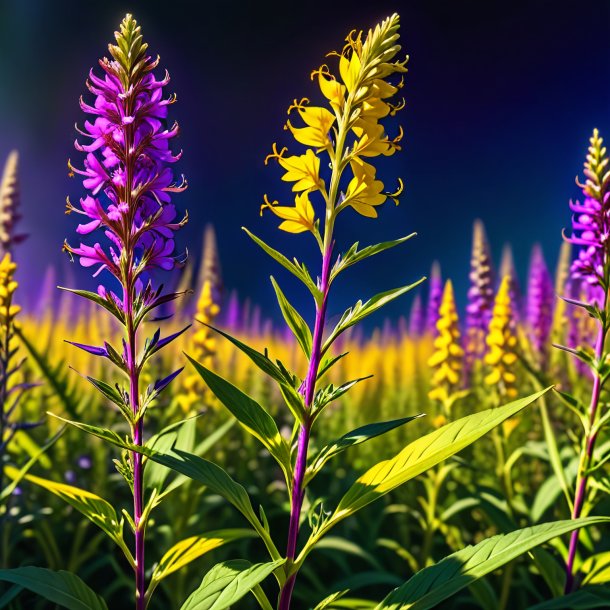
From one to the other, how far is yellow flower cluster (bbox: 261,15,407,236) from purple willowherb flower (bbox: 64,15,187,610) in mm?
164

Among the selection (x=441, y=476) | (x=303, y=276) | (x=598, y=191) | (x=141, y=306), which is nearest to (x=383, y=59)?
(x=303, y=276)

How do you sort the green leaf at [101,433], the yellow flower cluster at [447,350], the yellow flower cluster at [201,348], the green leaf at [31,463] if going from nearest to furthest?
the green leaf at [101,433] → the green leaf at [31,463] → the yellow flower cluster at [447,350] → the yellow flower cluster at [201,348]

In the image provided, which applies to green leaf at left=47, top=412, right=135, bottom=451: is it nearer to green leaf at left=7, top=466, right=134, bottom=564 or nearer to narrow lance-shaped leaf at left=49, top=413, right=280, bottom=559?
narrow lance-shaped leaf at left=49, top=413, right=280, bottom=559

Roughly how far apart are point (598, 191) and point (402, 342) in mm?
1929

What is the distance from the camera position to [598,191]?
140 centimetres

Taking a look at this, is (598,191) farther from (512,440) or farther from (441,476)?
(512,440)

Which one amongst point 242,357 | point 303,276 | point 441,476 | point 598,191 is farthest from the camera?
point 242,357

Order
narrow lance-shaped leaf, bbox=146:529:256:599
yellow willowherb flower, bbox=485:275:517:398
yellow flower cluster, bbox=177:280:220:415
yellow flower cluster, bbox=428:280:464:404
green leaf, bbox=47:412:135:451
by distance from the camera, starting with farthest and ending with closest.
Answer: yellow flower cluster, bbox=177:280:220:415
yellow flower cluster, bbox=428:280:464:404
yellow willowherb flower, bbox=485:275:517:398
narrow lance-shaped leaf, bbox=146:529:256:599
green leaf, bbox=47:412:135:451

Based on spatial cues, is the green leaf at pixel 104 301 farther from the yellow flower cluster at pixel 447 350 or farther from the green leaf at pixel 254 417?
the yellow flower cluster at pixel 447 350

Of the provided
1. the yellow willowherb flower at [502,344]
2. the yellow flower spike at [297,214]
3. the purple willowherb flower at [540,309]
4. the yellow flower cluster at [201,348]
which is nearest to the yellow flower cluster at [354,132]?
the yellow flower spike at [297,214]

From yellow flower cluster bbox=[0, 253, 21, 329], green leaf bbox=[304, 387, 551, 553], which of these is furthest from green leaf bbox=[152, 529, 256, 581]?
yellow flower cluster bbox=[0, 253, 21, 329]

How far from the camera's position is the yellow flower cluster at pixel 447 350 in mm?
2174

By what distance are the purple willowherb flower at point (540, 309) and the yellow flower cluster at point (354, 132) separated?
193cm

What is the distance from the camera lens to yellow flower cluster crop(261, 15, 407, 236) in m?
0.94
